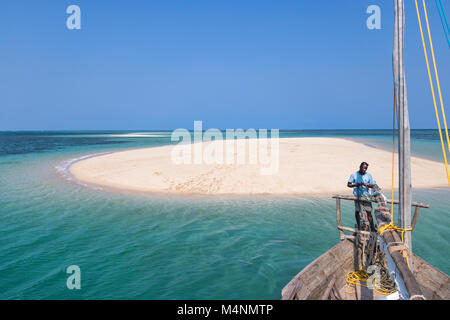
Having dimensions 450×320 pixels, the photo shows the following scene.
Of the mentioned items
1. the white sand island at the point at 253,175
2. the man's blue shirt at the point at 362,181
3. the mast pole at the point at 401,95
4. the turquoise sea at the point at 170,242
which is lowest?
the turquoise sea at the point at 170,242

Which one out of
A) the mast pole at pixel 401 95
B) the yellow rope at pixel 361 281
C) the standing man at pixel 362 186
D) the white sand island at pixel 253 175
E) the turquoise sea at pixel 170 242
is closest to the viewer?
the mast pole at pixel 401 95

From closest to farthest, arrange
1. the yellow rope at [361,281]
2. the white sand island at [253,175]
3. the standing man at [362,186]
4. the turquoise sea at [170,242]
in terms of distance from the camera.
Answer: the yellow rope at [361,281], the turquoise sea at [170,242], the standing man at [362,186], the white sand island at [253,175]

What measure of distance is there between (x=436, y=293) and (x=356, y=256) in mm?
2483

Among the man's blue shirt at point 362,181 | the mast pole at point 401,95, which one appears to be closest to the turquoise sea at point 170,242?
the man's blue shirt at point 362,181

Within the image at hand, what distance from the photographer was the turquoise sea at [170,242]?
24.5 feet

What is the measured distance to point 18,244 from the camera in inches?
386

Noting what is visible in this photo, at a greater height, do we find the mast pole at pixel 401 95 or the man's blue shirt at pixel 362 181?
the mast pole at pixel 401 95

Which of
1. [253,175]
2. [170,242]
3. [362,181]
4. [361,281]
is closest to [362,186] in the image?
[362,181]

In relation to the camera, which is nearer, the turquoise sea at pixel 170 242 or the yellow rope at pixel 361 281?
the yellow rope at pixel 361 281

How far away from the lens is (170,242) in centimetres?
1012

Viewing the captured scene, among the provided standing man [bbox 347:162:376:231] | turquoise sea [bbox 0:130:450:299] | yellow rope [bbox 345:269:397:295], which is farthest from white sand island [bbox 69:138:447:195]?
yellow rope [bbox 345:269:397:295]

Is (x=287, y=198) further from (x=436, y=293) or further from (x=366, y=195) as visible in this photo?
(x=436, y=293)

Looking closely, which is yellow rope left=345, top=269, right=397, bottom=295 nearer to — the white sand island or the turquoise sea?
the turquoise sea

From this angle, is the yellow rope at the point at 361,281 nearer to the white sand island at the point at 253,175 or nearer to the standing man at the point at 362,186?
the standing man at the point at 362,186
